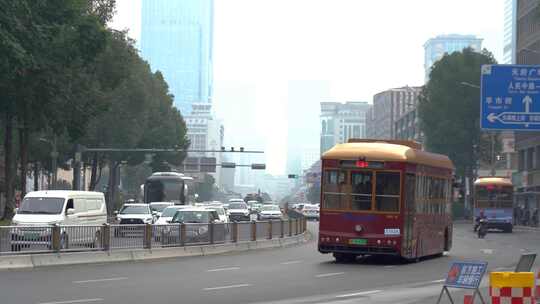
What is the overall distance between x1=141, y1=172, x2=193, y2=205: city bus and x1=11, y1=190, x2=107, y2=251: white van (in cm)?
3162

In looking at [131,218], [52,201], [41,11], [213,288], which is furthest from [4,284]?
[41,11]

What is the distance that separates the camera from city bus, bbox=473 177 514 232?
6694 cm

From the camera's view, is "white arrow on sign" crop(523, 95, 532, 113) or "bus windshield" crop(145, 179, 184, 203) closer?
"white arrow on sign" crop(523, 95, 532, 113)

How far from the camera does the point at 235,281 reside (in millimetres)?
22875

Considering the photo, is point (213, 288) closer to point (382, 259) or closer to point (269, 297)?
point (269, 297)

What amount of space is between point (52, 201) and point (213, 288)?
44.5 feet

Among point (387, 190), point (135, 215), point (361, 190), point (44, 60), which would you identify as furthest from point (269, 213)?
point (387, 190)

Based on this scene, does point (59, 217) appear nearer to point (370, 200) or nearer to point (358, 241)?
point (358, 241)

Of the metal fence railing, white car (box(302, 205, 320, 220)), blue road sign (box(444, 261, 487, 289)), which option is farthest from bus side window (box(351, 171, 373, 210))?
white car (box(302, 205, 320, 220))

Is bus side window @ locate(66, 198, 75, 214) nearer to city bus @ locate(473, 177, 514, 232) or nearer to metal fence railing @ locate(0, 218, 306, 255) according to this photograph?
metal fence railing @ locate(0, 218, 306, 255)

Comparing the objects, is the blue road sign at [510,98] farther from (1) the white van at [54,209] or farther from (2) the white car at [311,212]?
(2) the white car at [311,212]

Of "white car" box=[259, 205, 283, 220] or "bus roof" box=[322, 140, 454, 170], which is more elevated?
"bus roof" box=[322, 140, 454, 170]

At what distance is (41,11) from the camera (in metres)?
47.1

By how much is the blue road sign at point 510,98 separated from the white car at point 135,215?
16222mm
